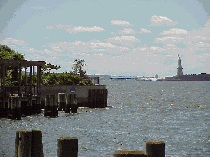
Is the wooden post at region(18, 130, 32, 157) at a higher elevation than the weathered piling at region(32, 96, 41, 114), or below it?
higher

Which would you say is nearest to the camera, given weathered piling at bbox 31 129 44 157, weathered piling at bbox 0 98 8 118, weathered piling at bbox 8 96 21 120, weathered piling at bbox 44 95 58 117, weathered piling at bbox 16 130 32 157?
weathered piling at bbox 16 130 32 157

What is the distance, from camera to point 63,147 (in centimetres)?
977

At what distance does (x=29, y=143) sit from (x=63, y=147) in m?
1.23

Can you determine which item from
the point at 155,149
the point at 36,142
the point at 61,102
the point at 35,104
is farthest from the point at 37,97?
the point at 155,149

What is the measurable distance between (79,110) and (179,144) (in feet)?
76.8

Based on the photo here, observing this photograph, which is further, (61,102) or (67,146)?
(61,102)

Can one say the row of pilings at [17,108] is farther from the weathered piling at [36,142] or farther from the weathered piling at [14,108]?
the weathered piling at [36,142]

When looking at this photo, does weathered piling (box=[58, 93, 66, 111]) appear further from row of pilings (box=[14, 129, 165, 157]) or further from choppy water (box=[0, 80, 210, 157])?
row of pilings (box=[14, 129, 165, 157])

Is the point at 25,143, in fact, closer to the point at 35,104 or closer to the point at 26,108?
the point at 26,108

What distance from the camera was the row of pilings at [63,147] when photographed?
822 cm

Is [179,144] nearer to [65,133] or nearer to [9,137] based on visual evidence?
[65,133]

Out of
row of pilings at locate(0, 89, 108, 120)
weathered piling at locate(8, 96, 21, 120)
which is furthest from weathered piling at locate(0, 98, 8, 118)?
weathered piling at locate(8, 96, 21, 120)

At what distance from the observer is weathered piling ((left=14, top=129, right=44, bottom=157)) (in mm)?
10484

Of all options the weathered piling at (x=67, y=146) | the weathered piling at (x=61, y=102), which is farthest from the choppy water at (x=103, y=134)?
the weathered piling at (x=67, y=146)
